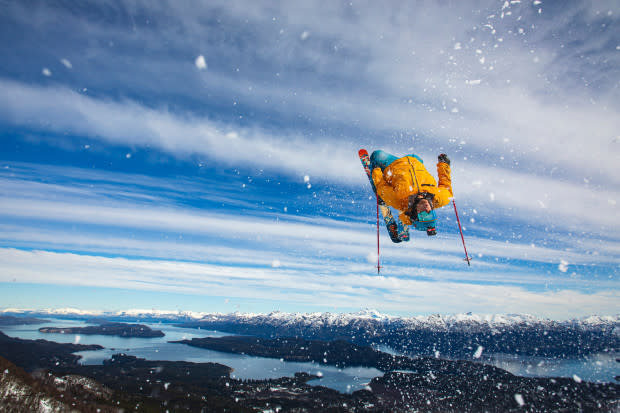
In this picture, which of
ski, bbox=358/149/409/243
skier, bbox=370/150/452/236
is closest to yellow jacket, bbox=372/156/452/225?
skier, bbox=370/150/452/236

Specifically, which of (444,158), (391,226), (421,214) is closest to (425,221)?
(421,214)

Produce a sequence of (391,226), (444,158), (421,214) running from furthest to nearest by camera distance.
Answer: (391,226) → (444,158) → (421,214)

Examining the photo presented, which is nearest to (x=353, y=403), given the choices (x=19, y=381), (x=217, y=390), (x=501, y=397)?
(x=217, y=390)

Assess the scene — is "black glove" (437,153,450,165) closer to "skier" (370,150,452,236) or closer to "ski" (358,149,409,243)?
"skier" (370,150,452,236)

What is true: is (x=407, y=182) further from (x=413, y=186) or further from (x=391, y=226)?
(x=391, y=226)

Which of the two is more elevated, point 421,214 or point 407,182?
point 407,182

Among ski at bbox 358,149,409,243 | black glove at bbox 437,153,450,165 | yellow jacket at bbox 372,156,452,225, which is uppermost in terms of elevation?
black glove at bbox 437,153,450,165

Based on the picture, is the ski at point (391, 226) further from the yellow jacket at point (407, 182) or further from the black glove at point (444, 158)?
the black glove at point (444, 158)

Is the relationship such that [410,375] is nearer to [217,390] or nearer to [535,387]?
[535,387]

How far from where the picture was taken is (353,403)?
Result: 130 metres

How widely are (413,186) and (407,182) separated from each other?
142 mm

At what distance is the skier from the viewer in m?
5.55

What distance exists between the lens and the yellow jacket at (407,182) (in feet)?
18.8

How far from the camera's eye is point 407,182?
5.73m
